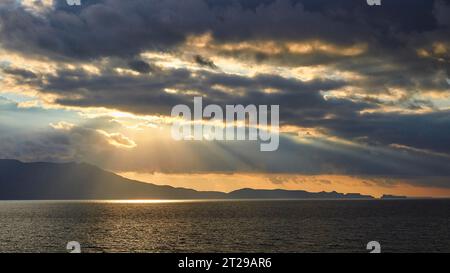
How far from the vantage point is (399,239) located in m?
112
